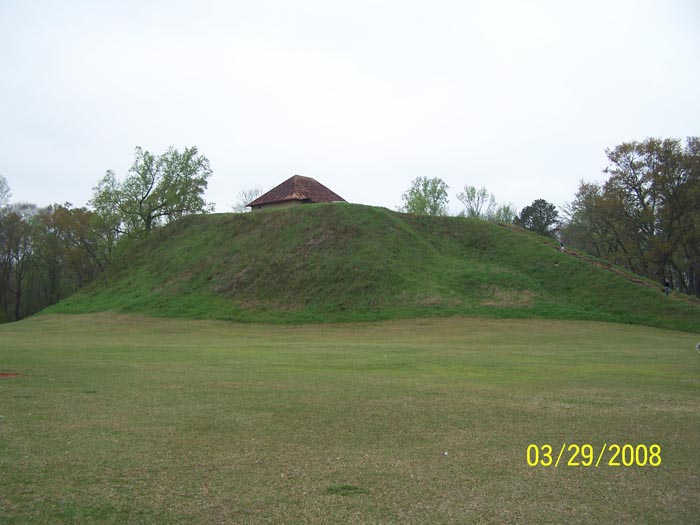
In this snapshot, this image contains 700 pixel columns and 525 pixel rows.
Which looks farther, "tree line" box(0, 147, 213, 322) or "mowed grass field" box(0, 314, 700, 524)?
"tree line" box(0, 147, 213, 322)

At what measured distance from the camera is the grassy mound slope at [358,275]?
45594mm

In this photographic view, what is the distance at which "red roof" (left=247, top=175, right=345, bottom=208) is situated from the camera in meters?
67.2

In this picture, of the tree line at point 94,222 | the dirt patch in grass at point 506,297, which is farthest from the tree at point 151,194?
the dirt patch in grass at point 506,297

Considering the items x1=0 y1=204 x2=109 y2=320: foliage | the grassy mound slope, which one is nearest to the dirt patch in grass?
the grassy mound slope

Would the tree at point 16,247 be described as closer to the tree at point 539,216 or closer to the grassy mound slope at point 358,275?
the grassy mound slope at point 358,275

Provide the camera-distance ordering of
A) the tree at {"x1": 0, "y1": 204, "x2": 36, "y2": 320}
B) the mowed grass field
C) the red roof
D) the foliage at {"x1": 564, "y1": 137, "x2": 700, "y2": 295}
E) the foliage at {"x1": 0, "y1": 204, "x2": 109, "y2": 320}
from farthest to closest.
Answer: the foliage at {"x1": 0, "y1": 204, "x2": 109, "y2": 320} < the tree at {"x1": 0, "y1": 204, "x2": 36, "y2": 320} < the red roof < the foliage at {"x1": 564, "y1": 137, "x2": 700, "y2": 295} < the mowed grass field

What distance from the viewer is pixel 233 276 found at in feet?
178

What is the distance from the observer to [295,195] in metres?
66.8

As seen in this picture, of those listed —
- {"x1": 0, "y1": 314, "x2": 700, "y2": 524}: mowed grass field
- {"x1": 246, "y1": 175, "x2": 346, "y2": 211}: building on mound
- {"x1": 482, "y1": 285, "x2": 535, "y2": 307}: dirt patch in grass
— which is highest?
{"x1": 246, "y1": 175, "x2": 346, "y2": 211}: building on mound

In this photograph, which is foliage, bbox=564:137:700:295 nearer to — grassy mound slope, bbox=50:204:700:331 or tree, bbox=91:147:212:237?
grassy mound slope, bbox=50:204:700:331

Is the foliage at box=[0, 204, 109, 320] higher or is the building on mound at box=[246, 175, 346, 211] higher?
the building on mound at box=[246, 175, 346, 211]

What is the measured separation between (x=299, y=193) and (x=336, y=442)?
59788 mm

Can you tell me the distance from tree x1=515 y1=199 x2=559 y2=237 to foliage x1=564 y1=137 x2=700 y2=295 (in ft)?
54.3

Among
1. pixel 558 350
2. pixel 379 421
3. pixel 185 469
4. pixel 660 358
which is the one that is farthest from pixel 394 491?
pixel 558 350
